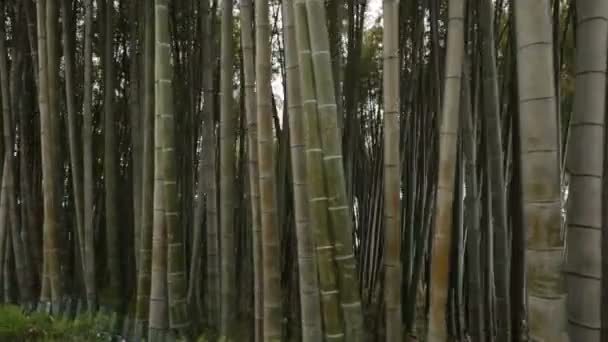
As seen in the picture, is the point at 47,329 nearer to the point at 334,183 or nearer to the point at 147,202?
the point at 147,202

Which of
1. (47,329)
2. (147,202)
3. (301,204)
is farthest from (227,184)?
(47,329)

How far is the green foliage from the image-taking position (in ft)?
7.75

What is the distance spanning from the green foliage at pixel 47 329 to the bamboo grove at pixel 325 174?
0.19 m

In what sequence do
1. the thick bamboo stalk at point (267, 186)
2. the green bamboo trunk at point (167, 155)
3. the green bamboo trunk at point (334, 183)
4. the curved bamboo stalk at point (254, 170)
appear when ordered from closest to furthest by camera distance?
the green bamboo trunk at point (334, 183)
the thick bamboo stalk at point (267, 186)
the curved bamboo stalk at point (254, 170)
the green bamboo trunk at point (167, 155)

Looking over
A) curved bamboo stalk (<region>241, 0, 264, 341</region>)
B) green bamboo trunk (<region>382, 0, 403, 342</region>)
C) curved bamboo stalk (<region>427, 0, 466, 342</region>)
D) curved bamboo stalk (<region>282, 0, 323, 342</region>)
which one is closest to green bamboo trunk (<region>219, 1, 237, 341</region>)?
curved bamboo stalk (<region>241, 0, 264, 341</region>)

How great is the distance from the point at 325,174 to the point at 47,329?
160 cm

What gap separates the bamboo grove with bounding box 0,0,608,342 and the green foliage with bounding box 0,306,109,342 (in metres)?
0.19

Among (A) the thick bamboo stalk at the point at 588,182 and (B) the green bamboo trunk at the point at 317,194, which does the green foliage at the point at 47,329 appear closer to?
(B) the green bamboo trunk at the point at 317,194

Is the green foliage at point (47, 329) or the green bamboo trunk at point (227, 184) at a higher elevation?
the green bamboo trunk at point (227, 184)

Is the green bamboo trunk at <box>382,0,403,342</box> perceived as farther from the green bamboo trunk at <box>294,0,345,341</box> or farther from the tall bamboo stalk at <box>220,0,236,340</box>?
the tall bamboo stalk at <box>220,0,236,340</box>

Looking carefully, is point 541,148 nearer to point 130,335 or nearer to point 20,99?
point 130,335

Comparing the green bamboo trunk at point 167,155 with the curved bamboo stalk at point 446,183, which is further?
the green bamboo trunk at point 167,155

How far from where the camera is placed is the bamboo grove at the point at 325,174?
1288 millimetres

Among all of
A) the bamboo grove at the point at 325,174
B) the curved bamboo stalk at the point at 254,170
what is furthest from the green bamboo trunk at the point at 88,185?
the curved bamboo stalk at the point at 254,170
